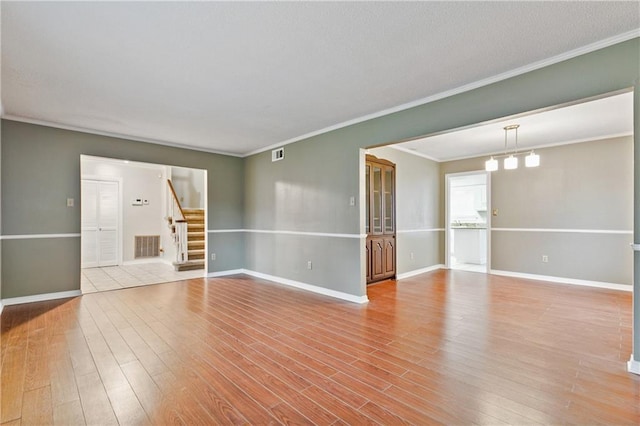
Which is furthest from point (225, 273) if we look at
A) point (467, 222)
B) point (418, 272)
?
point (467, 222)

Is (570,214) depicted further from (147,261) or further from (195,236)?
(147,261)

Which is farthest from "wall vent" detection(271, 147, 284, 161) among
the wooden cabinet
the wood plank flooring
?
the wood plank flooring

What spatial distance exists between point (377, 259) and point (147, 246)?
6324mm

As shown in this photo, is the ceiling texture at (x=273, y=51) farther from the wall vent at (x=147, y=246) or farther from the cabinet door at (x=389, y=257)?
the wall vent at (x=147, y=246)

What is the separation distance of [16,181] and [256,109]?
3597mm

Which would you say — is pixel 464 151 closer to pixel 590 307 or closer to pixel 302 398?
pixel 590 307

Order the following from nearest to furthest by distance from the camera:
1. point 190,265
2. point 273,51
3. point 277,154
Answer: point 273,51 < point 277,154 < point 190,265

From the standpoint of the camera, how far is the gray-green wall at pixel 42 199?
13.4ft

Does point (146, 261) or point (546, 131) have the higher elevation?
point (546, 131)

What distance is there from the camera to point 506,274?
612 centimetres

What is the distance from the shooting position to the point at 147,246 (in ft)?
26.2

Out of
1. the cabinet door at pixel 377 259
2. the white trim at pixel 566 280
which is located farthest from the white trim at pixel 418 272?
the white trim at pixel 566 280

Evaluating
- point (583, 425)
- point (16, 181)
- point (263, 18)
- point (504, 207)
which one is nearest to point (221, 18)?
point (263, 18)

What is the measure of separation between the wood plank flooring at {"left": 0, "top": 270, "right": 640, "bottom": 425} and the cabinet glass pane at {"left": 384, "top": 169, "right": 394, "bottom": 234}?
1.80m
